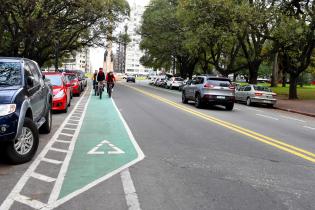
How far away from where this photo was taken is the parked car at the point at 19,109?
23.7 feet

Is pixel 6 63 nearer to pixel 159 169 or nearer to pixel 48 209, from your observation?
pixel 159 169

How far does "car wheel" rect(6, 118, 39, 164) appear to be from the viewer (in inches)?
299

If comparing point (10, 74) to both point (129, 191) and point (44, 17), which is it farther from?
point (44, 17)

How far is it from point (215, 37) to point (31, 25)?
46.9 ft

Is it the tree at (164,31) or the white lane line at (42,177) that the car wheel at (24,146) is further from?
the tree at (164,31)

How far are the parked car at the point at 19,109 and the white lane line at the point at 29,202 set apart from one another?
5.55ft

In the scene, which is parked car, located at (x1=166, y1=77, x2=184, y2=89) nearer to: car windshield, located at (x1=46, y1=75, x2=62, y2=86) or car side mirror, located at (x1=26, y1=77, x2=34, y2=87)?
car windshield, located at (x1=46, y1=75, x2=62, y2=86)

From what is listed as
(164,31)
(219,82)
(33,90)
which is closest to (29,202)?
(33,90)

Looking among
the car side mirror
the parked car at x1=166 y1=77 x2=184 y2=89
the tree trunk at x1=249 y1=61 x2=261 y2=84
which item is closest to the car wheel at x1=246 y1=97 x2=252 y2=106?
the tree trunk at x1=249 y1=61 x2=261 y2=84

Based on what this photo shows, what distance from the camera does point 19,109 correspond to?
24.7 ft

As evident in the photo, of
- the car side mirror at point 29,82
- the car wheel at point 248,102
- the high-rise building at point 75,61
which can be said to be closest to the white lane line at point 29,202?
the car side mirror at point 29,82

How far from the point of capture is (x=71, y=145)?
31.8ft

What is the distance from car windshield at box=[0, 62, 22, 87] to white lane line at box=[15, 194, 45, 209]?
3.19 metres

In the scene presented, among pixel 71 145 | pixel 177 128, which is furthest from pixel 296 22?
pixel 71 145
